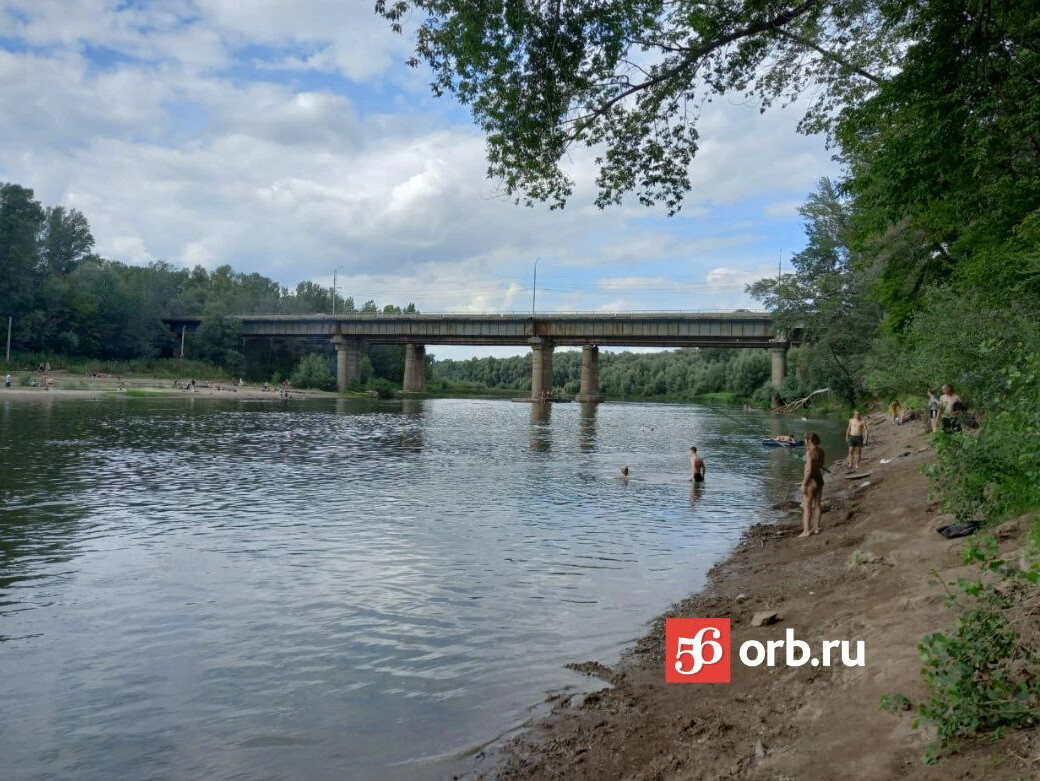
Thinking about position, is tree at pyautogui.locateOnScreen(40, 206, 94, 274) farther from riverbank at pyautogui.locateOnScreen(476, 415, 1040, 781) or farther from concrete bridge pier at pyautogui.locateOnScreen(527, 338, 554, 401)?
riverbank at pyautogui.locateOnScreen(476, 415, 1040, 781)

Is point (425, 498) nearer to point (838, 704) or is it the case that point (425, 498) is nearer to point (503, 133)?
point (503, 133)

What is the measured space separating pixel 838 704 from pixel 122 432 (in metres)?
43.7

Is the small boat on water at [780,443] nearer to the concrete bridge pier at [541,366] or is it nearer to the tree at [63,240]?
the concrete bridge pier at [541,366]

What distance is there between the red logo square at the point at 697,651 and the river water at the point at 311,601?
67 cm

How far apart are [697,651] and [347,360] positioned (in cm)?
11435

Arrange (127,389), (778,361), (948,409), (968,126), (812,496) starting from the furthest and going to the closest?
(778,361)
(127,389)
(948,409)
(812,496)
(968,126)

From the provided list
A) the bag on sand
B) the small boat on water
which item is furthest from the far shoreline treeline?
the bag on sand

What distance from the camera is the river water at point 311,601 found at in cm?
756

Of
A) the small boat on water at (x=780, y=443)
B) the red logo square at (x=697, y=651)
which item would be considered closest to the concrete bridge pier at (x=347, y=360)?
the small boat on water at (x=780, y=443)

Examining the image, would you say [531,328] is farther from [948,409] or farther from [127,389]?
[948,409]

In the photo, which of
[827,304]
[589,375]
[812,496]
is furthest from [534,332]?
[812,496]

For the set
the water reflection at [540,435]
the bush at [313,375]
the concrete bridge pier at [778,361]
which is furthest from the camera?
the bush at [313,375]

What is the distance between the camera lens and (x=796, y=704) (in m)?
6.52

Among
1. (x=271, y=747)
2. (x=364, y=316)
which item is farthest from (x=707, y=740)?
(x=364, y=316)
